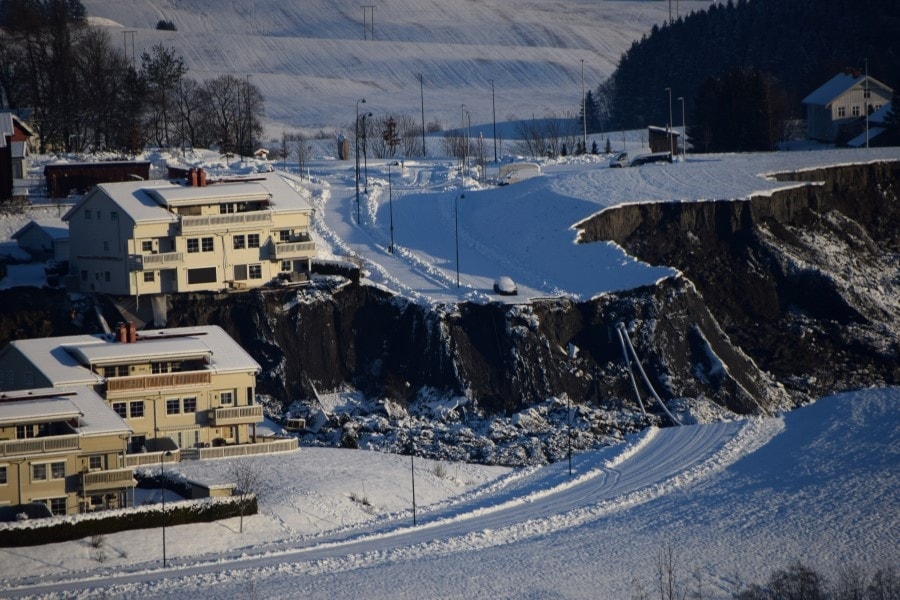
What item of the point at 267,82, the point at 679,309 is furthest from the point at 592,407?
the point at 267,82

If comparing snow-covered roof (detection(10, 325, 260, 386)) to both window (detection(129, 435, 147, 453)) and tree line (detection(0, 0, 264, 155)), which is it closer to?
window (detection(129, 435, 147, 453))

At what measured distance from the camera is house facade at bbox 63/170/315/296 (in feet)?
203

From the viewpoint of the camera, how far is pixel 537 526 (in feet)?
158

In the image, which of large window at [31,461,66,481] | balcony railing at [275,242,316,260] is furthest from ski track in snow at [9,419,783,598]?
balcony railing at [275,242,316,260]

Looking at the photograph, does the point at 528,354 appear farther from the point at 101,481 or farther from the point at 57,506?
the point at 57,506

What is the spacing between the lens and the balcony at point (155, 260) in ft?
201

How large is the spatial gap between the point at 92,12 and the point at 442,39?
36.0 m

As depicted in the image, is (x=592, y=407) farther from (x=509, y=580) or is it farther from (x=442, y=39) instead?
(x=442, y=39)

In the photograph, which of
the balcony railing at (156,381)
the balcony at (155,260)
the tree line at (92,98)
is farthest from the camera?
the tree line at (92,98)

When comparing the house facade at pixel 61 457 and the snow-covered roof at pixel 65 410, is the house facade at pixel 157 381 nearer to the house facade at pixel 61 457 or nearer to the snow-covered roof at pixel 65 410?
the snow-covered roof at pixel 65 410

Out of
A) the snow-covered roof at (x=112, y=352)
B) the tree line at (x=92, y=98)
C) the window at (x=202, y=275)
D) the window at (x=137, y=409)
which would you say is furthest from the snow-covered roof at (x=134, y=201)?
the tree line at (x=92, y=98)

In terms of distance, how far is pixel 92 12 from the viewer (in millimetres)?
161875

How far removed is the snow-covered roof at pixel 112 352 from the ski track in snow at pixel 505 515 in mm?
9338

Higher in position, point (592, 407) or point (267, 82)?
point (267, 82)
